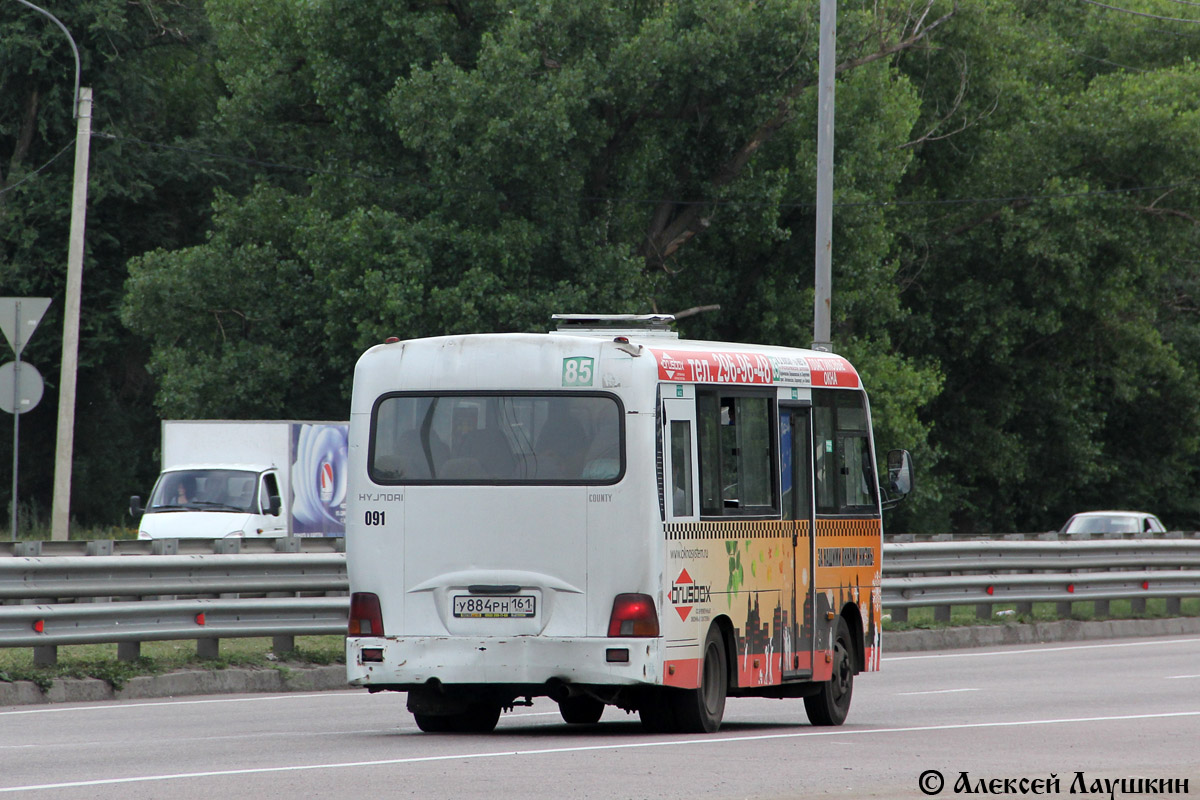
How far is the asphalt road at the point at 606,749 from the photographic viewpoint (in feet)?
30.0

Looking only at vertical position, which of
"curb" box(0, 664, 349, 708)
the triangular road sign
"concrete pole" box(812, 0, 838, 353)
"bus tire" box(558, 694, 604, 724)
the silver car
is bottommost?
"bus tire" box(558, 694, 604, 724)

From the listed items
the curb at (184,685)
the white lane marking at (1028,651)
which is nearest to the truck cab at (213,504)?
the white lane marking at (1028,651)

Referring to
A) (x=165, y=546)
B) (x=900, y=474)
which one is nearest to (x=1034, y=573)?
(x=900, y=474)

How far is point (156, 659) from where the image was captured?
53.5 ft

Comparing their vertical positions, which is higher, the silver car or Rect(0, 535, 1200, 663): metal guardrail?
the silver car

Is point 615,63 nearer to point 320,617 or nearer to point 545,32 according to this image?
point 545,32

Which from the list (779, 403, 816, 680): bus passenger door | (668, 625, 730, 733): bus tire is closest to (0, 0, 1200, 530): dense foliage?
(779, 403, 816, 680): bus passenger door

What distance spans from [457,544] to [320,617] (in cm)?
583

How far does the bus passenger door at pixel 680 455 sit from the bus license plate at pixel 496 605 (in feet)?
3.26

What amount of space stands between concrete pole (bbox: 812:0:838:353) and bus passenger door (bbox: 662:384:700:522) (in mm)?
A: 11319

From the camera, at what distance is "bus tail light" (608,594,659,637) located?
11789mm

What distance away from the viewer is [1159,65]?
4806cm

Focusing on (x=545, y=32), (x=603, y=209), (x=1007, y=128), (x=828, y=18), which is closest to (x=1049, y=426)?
(x=1007, y=128)

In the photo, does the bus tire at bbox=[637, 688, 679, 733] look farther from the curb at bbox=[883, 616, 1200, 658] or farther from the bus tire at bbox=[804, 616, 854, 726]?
the curb at bbox=[883, 616, 1200, 658]
